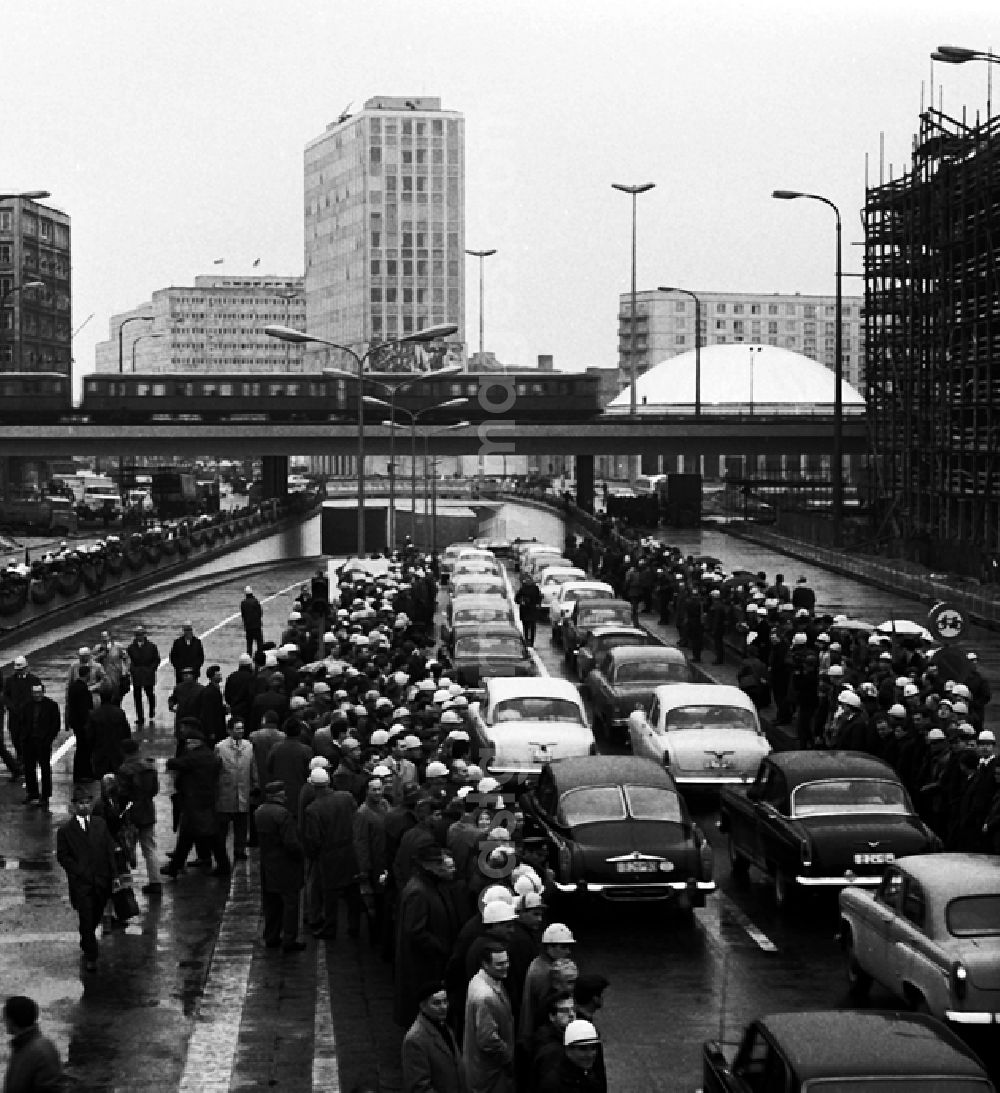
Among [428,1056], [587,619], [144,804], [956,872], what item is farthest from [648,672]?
[428,1056]

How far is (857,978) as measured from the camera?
1541 cm

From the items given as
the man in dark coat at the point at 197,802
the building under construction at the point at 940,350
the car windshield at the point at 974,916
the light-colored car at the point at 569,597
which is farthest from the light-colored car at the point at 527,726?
the building under construction at the point at 940,350

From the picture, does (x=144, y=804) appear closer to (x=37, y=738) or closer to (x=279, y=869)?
Result: (x=279, y=869)

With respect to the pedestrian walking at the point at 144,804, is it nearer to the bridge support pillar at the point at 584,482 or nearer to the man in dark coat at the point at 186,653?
the man in dark coat at the point at 186,653

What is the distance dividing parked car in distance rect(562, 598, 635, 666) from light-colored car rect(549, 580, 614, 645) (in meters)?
2.85

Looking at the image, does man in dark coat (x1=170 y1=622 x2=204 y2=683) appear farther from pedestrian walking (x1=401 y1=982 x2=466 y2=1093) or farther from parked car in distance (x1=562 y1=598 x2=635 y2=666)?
pedestrian walking (x1=401 y1=982 x2=466 y2=1093)

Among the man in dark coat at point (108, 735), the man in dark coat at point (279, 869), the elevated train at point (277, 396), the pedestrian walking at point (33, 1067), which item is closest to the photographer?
the pedestrian walking at point (33, 1067)

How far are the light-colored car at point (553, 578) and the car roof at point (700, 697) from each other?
80.8 feet

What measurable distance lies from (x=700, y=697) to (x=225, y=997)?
9.54 m

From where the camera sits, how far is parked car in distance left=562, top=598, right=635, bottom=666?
130 ft

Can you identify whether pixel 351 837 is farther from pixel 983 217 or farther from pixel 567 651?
pixel 983 217

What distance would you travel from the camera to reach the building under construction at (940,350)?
65.2 metres

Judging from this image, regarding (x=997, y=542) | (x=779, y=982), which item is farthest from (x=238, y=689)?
(x=997, y=542)

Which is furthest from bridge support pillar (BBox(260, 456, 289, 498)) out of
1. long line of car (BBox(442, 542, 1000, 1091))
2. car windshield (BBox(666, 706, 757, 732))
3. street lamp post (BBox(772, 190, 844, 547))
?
car windshield (BBox(666, 706, 757, 732))
